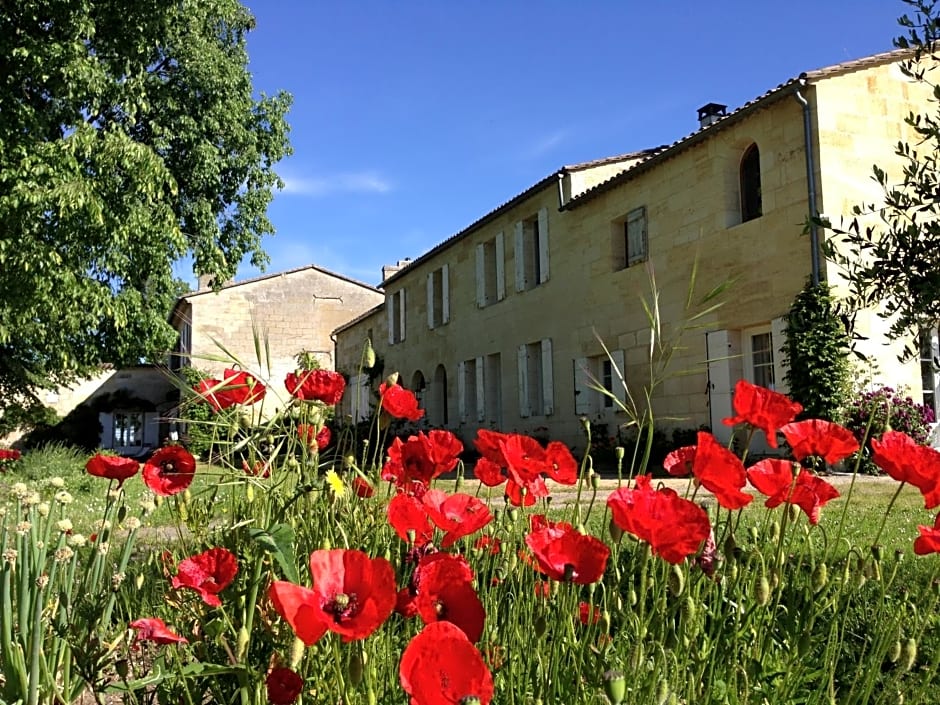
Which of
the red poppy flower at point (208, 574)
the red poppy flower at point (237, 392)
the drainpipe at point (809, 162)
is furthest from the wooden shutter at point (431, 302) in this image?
the red poppy flower at point (208, 574)

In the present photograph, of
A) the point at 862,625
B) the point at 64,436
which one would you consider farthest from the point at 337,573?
the point at 64,436

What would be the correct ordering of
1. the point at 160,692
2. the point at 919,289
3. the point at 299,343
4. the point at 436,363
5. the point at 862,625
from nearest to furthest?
the point at 160,692
the point at 862,625
the point at 919,289
the point at 436,363
the point at 299,343

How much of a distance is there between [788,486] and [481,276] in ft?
55.1

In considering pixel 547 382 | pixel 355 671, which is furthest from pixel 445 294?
pixel 355 671

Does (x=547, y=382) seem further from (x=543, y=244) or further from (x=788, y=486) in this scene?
(x=788, y=486)

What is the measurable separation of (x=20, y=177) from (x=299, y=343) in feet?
62.6

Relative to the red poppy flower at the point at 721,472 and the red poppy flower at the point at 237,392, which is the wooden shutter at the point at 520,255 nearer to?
the red poppy flower at the point at 237,392

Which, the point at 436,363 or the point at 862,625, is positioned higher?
the point at 436,363

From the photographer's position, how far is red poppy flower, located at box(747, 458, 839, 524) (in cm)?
158

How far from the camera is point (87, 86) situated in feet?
35.6

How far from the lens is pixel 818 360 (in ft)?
32.1

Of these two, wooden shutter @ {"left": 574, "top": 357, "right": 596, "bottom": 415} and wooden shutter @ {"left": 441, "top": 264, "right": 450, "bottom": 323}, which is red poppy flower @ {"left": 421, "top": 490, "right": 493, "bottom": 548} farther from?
wooden shutter @ {"left": 441, "top": 264, "right": 450, "bottom": 323}

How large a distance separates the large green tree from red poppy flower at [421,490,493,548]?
949 centimetres

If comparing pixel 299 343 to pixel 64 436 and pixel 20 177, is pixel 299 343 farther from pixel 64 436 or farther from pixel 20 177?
pixel 20 177
